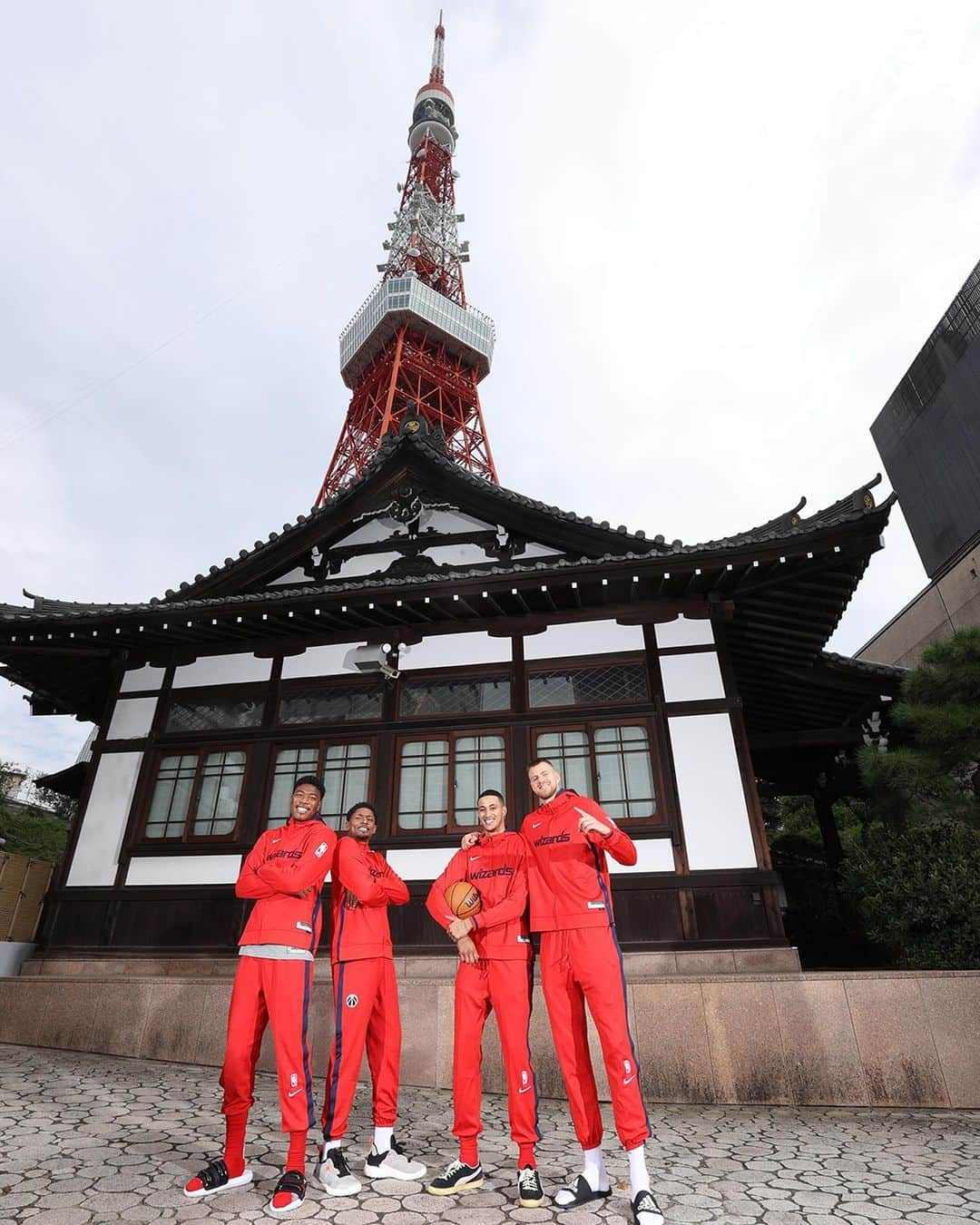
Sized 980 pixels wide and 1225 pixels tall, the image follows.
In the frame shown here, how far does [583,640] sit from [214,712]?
14.7 ft

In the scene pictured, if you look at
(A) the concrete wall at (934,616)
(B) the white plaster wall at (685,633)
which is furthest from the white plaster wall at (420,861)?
(A) the concrete wall at (934,616)

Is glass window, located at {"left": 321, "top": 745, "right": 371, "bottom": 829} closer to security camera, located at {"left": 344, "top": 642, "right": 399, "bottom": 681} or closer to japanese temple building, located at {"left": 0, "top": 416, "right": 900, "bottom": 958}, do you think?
japanese temple building, located at {"left": 0, "top": 416, "right": 900, "bottom": 958}

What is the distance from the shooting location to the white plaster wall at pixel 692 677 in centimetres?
691

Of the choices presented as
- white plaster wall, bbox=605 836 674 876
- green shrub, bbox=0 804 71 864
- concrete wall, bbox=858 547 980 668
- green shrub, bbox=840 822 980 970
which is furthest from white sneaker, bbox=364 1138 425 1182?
green shrub, bbox=0 804 71 864

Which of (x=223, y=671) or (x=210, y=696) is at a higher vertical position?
(x=223, y=671)

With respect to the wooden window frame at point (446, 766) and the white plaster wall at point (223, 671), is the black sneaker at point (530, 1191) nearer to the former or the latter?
the wooden window frame at point (446, 766)

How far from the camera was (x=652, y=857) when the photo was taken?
6.34 metres

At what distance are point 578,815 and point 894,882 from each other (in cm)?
422

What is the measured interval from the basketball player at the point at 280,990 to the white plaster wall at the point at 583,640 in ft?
13.6

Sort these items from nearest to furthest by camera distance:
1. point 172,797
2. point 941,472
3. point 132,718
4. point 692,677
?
1. point 692,677
2. point 172,797
3. point 132,718
4. point 941,472

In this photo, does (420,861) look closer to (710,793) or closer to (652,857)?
(652,857)

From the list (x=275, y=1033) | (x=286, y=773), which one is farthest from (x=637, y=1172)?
(x=286, y=773)

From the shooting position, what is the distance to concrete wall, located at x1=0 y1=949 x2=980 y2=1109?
480 cm

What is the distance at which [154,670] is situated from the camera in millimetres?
8516
